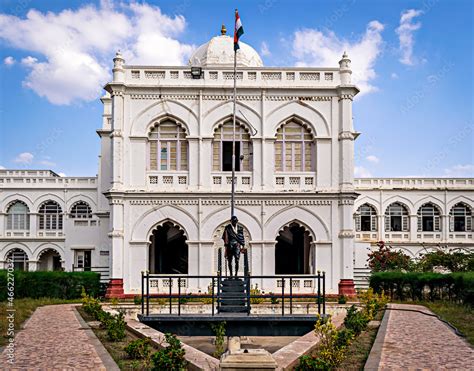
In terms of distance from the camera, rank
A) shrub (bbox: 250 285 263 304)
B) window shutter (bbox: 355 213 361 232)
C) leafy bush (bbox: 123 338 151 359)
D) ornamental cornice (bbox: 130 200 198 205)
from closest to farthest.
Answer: leafy bush (bbox: 123 338 151 359), shrub (bbox: 250 285 263 304), ornamental cornice (bbox: 130 200 198 205), window shutter (bbox: 355 213 361 232)

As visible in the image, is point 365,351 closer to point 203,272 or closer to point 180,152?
point 203,272

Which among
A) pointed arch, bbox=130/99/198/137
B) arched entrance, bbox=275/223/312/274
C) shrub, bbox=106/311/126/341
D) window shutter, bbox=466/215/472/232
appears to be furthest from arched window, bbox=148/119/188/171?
window shutter, bbox=466/215/472/232

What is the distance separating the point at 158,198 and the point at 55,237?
20.2 meters

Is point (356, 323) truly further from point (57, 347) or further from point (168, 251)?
point (168, 251)

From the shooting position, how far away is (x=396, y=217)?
41.3m

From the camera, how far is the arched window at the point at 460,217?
40938 millimetres

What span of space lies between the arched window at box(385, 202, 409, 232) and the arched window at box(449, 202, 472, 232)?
305cm

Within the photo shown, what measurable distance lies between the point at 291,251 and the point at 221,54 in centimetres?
1055

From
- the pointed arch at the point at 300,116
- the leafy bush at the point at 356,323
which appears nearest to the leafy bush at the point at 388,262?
the pointed arch at the point at 300,116

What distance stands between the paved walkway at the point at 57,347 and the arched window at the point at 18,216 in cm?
2693

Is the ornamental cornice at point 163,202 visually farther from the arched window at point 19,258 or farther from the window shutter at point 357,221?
the arched window at point 19,258

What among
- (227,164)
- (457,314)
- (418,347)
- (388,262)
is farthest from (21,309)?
(388,262)

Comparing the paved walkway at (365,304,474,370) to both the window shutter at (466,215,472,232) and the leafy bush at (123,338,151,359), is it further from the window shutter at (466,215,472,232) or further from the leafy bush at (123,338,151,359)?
the window shutter at (466,215,472,232)

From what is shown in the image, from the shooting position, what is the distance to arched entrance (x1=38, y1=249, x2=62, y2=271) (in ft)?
142
